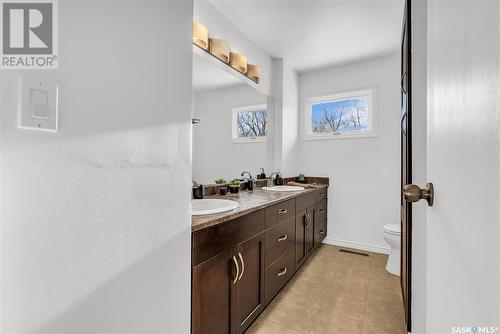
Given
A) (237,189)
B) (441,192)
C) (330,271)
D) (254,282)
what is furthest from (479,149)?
(330,271)

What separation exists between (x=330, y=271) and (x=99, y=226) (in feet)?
7.76

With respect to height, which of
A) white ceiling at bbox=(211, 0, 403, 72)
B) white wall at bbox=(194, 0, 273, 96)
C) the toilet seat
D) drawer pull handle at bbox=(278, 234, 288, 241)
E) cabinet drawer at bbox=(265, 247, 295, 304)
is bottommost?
cabinet drawer at bbox=(265, 247, 295, 304)

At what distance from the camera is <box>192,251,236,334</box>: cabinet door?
1047 mm

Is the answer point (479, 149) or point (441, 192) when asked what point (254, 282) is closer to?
point (441, 192)

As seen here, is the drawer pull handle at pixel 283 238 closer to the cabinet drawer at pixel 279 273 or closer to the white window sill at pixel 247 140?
the cabinet drawer at pixel 279 273

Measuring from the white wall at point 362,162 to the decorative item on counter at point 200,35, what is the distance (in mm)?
1979

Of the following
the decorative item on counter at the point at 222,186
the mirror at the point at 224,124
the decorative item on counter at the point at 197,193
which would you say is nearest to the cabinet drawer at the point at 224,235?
the decorative item on counter at the point at 197,193

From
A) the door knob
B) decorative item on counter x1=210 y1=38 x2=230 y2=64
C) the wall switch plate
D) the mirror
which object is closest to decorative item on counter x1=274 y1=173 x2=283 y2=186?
the mirror

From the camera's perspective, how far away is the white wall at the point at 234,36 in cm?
199

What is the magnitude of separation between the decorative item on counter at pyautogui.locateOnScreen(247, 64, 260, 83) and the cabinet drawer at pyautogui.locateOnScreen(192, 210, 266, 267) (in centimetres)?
166
